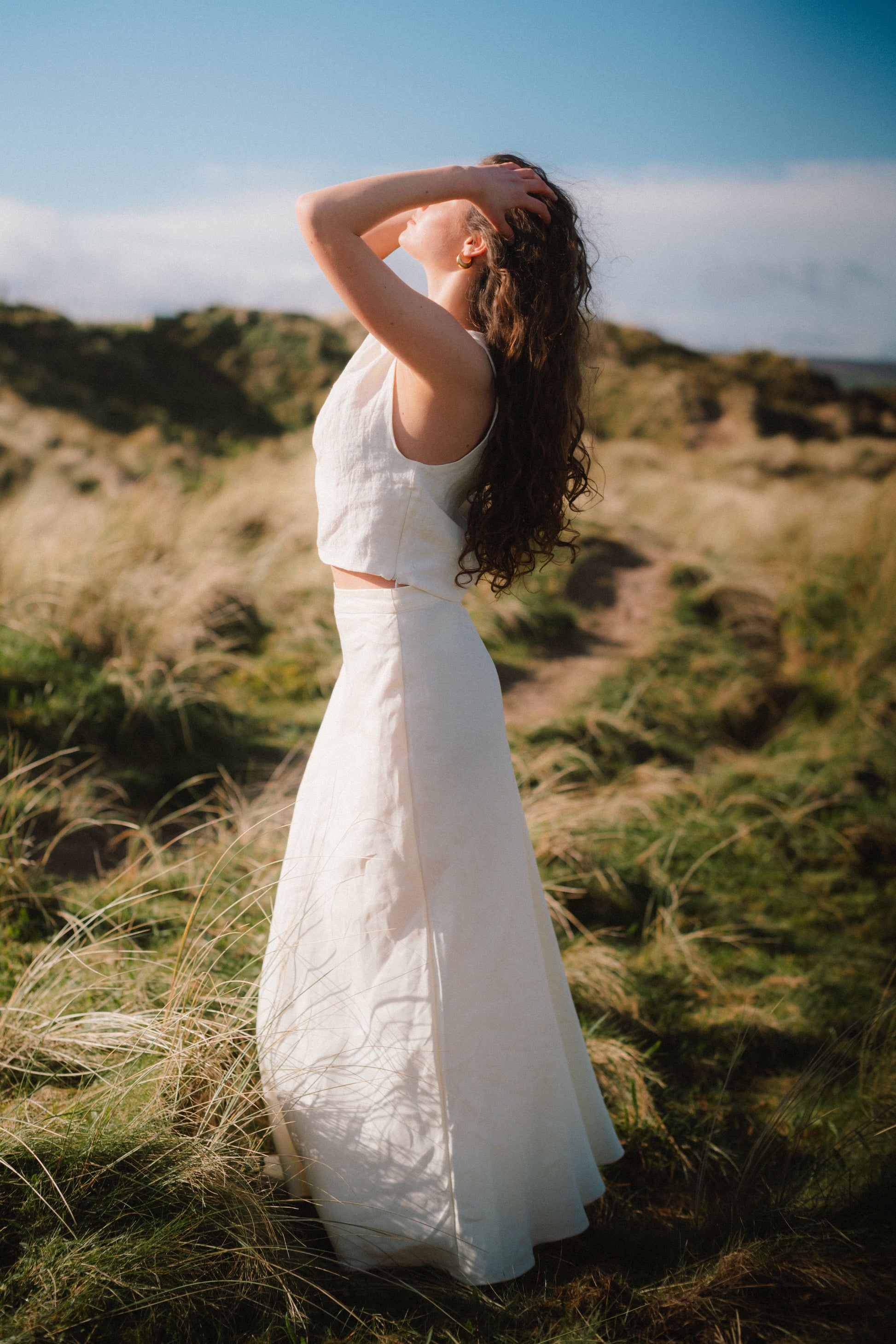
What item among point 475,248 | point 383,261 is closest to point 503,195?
point 475,248

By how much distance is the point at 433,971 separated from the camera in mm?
1767

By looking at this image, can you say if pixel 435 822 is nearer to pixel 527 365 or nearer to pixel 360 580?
pixel 360 580

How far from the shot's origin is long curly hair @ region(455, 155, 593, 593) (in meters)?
1.66

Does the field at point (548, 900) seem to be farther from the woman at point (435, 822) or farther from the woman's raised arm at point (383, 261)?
the woman's raised arm at point (383, 261)

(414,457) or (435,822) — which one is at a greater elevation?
(414,457)

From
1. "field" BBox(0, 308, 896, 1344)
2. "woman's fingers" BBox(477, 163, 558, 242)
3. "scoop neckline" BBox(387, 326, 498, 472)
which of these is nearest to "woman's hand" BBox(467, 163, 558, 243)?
"woman's fingers" BBox(477, 163, 558, 242)

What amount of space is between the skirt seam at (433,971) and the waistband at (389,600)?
26 mm

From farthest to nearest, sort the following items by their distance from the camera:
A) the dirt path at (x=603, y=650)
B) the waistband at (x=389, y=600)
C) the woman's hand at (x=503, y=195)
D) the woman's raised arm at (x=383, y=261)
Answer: the dirt path at (x=603, y=650), the waistband at (x=389, y=600), the woman's hand at (x=503, y=195), the woman's raised arm at (x=383, y=261)

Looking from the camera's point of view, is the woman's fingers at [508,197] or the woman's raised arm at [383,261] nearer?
the woman's raised arm at [383,261]

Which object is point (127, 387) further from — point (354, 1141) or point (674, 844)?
point (354, 1141)

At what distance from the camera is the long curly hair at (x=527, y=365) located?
166cm

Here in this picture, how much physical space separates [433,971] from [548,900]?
58.8 inches

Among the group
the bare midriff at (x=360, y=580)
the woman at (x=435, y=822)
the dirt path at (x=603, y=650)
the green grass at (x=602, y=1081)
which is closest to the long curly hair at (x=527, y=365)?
the woman at (x=435, y=822)

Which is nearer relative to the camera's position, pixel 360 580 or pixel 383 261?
pixel 383 261
